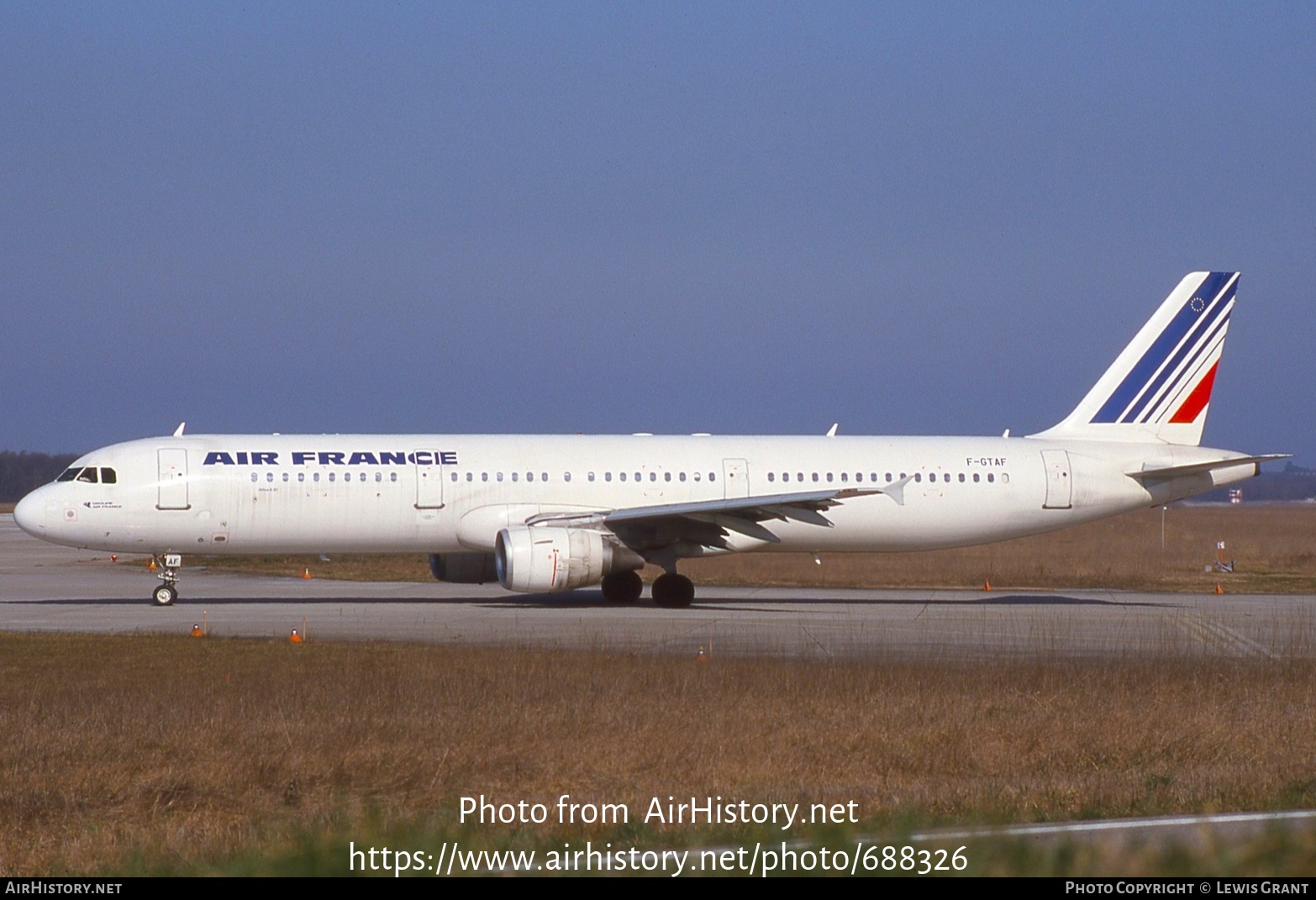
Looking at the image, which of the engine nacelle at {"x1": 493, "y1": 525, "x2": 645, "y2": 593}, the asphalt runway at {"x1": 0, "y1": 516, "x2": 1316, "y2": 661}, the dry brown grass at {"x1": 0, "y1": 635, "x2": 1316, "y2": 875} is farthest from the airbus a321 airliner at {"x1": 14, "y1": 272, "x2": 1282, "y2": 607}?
the dry brown grass at {"x1": 0, "y1": 635, "x2": 1316, "y2": 875}

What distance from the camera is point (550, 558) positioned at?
25.8 meters

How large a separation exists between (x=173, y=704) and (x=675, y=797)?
18.3 ft

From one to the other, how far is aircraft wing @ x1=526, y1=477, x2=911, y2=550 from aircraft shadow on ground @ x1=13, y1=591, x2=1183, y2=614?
1370mm

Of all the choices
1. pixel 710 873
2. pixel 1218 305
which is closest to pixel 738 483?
pixel 1218 305

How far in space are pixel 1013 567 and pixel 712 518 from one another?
49.6 feet

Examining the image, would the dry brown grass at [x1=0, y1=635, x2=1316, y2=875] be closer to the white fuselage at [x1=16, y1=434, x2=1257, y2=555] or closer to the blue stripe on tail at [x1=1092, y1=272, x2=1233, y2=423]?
the white fuselage at [x1=16, y1=434, x2=1257, y2=555]

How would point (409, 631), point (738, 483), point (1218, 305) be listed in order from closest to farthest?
point (409, 631), point (738, 483), point (1218, 305)

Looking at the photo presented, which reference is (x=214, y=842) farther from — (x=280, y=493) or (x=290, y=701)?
(x=280, y=493)

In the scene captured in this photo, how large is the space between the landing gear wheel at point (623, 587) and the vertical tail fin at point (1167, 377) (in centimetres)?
916

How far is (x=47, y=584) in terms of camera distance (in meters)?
33.9

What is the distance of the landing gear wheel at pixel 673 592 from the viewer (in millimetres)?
28250

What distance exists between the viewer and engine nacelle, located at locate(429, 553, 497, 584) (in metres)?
29.4

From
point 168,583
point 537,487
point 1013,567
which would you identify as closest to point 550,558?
point 537,487

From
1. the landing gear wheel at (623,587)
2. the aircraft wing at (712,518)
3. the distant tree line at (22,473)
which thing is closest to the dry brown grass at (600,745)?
the aircraft wing at (712,518)
